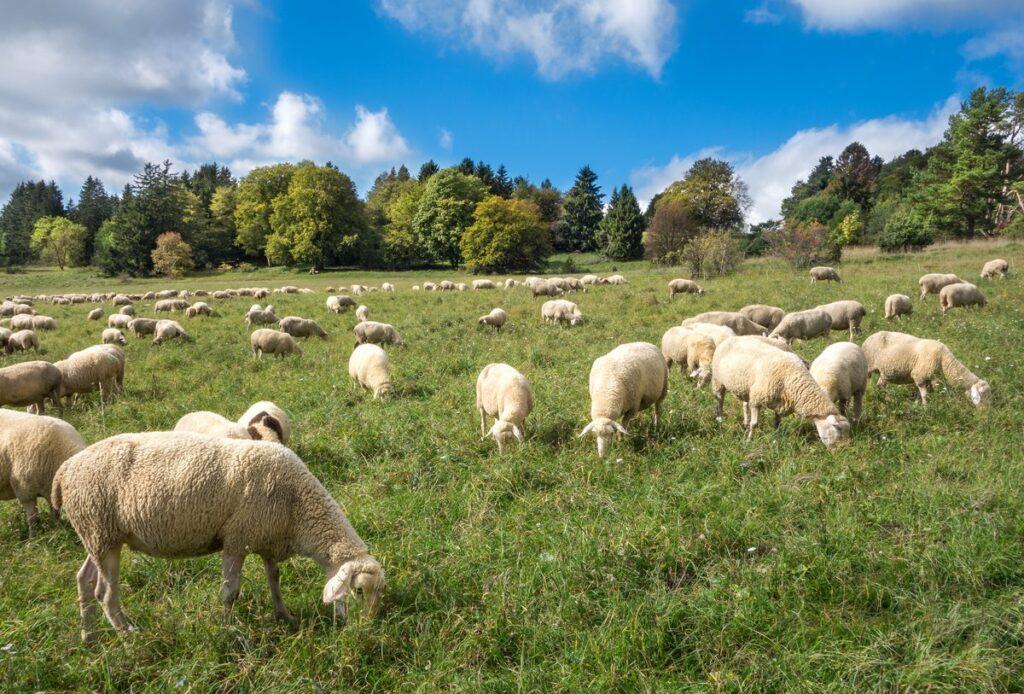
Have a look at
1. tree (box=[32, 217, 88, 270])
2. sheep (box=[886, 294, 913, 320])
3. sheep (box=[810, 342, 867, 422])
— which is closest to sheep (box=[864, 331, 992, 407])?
sheep (box=[810, 342, 867, 422])

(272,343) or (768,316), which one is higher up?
(768,316)

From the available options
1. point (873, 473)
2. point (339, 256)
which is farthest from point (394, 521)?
point (339, 256)

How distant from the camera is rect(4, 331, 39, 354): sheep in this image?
16516 mm

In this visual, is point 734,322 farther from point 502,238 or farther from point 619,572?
point 502,238

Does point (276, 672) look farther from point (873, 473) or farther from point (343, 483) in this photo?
point (873, 473)

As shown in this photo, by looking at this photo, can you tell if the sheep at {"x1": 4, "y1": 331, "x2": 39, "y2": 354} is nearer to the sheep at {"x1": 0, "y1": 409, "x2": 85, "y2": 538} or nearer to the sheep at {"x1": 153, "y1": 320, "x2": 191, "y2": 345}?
the sheep at {"x1": 153, "y1": 320, "x2": 191, "y2": 345}

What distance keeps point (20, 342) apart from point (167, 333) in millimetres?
3999

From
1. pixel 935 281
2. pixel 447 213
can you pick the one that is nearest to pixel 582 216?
pixel 447 213

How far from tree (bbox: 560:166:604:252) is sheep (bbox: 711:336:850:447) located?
75.7 m

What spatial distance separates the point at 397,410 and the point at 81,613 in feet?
18.6

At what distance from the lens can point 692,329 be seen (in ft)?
41.5

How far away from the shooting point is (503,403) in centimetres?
811

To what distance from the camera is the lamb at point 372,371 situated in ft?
36.1

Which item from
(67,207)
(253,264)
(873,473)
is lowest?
(873,473)
